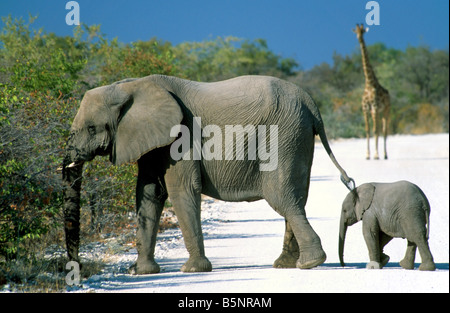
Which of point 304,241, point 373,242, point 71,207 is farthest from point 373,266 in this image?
point 71,207

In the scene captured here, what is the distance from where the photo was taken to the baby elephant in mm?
9078

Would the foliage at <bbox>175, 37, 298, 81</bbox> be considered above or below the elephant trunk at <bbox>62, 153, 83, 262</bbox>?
above

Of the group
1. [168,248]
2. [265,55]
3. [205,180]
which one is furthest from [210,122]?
[265,55]

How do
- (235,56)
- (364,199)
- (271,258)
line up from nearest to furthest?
(364,199) → (271,258) → (235,56)

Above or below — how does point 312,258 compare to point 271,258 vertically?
above

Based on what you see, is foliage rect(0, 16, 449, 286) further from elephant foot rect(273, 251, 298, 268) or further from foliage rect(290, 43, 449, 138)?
foliage rect(290, 43, 449, 138)

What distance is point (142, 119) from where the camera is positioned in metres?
8.95

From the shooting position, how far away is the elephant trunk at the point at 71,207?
29.0ft

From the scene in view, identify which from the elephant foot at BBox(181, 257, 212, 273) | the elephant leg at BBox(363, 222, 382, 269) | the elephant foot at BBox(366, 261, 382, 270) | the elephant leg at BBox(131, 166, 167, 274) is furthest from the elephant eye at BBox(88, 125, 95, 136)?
the elephant foot at BBox(366, 261, 382, 270)

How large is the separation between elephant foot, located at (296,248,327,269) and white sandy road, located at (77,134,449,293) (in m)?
0.09

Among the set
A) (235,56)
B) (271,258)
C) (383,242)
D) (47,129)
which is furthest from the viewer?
(235,56)

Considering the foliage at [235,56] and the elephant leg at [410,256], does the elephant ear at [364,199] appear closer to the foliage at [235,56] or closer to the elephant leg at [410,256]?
the elephant leg at [410,256]

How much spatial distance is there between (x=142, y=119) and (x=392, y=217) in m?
3.04

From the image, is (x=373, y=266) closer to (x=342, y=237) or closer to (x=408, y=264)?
(x=408, y=264)
